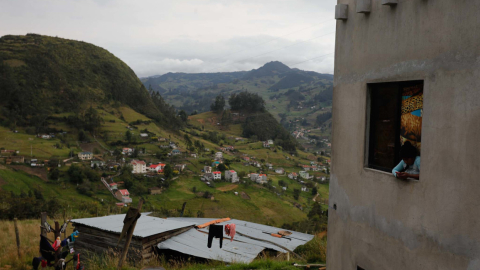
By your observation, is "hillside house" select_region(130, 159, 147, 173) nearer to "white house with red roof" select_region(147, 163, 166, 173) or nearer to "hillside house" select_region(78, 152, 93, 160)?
"white house with red roof" select_region(147, 163, 166, 173)

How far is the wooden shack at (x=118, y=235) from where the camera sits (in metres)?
9.55

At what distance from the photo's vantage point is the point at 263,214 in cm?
4100

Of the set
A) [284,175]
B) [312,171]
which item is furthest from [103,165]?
[312,171]

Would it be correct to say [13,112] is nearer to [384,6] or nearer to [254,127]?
[254,127]

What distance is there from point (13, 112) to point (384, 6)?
79.1 metres

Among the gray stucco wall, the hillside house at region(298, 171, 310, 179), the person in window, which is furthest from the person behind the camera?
the hillside house at region(298, 171, 310, 179)

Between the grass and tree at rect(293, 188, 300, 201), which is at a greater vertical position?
the grass

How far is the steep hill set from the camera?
70.8m

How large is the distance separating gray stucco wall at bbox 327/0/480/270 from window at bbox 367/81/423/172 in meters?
0.13

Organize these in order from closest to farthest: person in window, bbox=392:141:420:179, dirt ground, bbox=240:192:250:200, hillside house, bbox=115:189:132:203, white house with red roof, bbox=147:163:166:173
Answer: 1. person in window, bbox=392:141:420:179
2. hillside house, bbox=115:189:132:203
3. dirt ground, bbox=240:192:250:200
4. white house with red roof, bbox=147:163:166:173

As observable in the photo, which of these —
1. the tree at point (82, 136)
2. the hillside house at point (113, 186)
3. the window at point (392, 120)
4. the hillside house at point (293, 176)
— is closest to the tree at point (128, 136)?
the tree at point (82, 136)

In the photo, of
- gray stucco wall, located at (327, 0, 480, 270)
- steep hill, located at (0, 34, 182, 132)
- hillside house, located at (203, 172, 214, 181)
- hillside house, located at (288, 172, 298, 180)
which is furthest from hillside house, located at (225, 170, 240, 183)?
gray stucco wall, located at (327, 0, 480, 270)

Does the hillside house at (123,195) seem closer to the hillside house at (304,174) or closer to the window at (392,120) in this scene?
the hillside house at (304,174)

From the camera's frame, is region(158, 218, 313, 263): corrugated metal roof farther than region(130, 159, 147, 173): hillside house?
No
